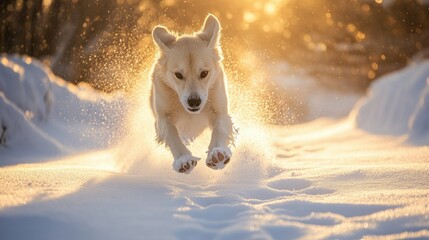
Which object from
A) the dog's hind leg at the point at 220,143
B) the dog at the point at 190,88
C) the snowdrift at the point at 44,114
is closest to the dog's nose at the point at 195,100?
the dog at the point at 190,88

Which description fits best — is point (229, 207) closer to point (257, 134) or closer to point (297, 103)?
point (257, 134)

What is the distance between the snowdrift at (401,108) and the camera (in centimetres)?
746

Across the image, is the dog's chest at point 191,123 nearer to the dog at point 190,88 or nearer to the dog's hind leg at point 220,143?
the dog at point 190,88

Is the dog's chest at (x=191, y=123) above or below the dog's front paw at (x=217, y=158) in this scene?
above

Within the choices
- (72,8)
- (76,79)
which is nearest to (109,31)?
(72,8)

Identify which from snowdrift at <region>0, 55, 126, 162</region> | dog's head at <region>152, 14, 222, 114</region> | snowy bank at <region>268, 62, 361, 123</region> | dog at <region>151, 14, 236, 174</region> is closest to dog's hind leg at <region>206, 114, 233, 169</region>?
dog at <region>151, 14, 236, 174</region>

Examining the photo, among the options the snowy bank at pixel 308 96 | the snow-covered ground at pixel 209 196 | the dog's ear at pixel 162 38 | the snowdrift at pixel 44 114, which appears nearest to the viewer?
the snow-covered ground at pixel 209 196

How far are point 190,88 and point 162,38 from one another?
3.22 feet

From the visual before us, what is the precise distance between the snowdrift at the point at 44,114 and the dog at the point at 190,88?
8.28 ft

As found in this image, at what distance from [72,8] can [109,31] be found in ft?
9.36

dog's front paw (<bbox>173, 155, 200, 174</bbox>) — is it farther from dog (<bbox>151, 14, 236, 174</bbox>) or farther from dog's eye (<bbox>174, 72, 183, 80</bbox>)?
dog's eye (<bbox>174, 72, 183, 80</bbox>)

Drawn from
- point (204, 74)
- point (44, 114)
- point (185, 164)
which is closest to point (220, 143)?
point (185, 164)

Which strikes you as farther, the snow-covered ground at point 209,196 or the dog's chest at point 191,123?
the dog's chest at point 191,123

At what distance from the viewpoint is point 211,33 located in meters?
5.38
